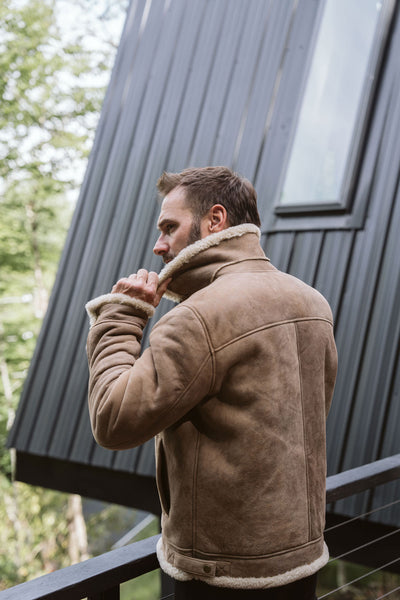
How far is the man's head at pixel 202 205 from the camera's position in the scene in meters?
1.74

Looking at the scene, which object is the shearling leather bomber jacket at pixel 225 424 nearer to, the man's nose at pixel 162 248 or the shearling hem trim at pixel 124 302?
the shearling hem trim at pixel 124 302

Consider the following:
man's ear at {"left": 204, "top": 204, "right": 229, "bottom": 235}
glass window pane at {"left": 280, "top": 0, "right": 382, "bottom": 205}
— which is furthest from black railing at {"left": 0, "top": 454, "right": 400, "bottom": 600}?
glass window pane at {"left": 280, "top": 0, "right": 382, "bottom": 205}

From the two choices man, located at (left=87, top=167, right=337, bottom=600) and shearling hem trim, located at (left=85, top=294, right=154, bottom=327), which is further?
shearling hem trim, located at (left=85, top=294, right=154, bottom=327)

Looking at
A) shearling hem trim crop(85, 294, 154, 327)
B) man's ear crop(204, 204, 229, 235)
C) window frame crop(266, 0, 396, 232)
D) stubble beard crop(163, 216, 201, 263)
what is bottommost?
shearling hem trim crop(85, 294, 154, 327)

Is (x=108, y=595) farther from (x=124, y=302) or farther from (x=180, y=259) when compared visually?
(x=180, y=259)

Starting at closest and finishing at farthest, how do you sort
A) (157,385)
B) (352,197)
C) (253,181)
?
(157,385) < (352,197) < (253,181)

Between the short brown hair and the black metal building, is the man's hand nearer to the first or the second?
the short brown hair

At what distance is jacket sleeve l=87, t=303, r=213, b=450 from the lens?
1.42m

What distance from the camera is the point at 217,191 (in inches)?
68.3

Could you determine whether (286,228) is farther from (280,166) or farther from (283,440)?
(283,440)

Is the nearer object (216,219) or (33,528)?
(216,219)

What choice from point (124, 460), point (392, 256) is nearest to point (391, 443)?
point (392, 256)

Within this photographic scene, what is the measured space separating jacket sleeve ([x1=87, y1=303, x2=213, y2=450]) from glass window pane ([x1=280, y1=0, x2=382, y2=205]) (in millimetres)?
3684

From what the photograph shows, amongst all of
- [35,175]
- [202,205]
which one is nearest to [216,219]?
[202,205]
